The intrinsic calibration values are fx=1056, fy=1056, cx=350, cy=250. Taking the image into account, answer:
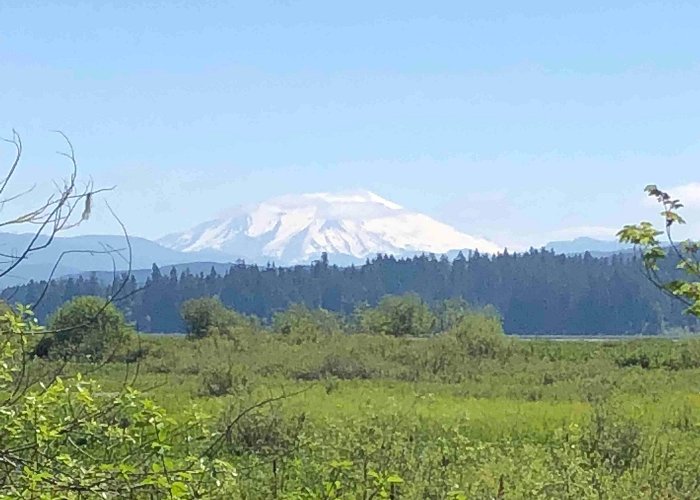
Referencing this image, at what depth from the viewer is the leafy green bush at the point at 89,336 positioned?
3534mm

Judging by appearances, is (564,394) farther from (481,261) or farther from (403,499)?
(481,261)

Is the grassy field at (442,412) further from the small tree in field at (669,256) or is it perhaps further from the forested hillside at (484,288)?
the forested hillside at (484,288)

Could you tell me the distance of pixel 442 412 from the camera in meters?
18.2

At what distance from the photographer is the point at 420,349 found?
1329 inches

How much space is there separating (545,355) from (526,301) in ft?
255

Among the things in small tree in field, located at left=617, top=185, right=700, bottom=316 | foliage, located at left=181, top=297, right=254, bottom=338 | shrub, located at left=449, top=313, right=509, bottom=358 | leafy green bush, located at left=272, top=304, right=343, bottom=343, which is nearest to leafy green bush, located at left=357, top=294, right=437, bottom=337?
leafy green bush, located at left=272, top=304, right=343, bottom=343

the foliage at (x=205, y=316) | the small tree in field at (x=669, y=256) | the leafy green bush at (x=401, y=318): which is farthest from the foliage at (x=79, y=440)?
the leafy green bush at (x=401, y=318)

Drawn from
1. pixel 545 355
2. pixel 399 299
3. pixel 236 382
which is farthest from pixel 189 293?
pixel 236 382

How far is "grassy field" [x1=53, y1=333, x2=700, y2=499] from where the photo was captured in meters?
7.45

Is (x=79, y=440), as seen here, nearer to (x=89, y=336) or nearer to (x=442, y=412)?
(x=89, y=336)

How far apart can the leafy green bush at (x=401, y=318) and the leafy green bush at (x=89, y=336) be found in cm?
4710

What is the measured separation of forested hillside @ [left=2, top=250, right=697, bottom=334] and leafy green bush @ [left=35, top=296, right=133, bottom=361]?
3325 inches

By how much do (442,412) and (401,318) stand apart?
121 feet

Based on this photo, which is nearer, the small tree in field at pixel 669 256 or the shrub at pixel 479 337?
the small tree in field at pixel 669 256
